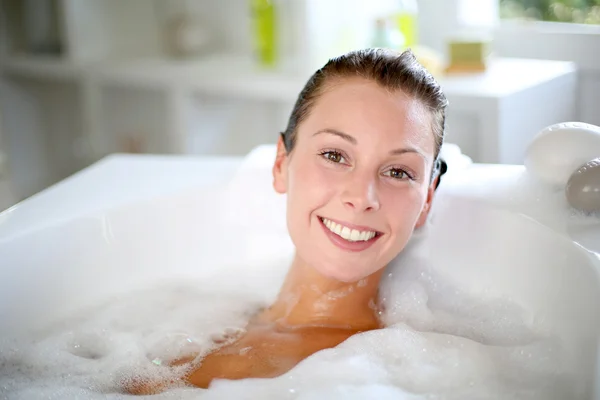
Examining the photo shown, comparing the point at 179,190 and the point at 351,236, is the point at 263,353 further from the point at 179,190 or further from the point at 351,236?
the point at 179,190

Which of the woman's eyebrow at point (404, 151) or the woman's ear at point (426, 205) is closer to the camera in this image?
the woman's eyebrow at point (404, 151)

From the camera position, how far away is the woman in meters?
1.30

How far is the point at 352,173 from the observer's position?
1.31 meters

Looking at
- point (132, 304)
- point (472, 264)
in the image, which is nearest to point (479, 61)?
point (472, 264)

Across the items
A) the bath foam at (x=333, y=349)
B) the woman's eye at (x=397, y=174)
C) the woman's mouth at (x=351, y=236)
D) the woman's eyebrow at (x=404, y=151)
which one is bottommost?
the bath foam at (x=333, y=349)

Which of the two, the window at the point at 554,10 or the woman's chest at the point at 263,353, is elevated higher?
the window at the point at 554,10

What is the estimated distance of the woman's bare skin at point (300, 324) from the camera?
1387 millimetres

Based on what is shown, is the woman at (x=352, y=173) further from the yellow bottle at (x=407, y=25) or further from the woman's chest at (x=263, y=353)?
the yellow bottle at (x=407, y=25)

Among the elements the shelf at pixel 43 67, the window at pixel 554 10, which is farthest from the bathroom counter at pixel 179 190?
the shelf at pixel 43 67

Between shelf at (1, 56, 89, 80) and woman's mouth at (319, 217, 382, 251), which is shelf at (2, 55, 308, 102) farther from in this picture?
woman's mouth at (319, 217, 382, 251)

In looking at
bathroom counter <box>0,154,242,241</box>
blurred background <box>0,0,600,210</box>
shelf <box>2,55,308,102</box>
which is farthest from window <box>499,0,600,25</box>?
bathroom counter <box>0,154,242,241</box>

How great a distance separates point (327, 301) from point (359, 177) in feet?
0.88

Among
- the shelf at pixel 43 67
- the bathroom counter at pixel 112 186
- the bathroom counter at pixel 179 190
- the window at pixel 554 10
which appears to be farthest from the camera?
the shelf at pixel 43 67

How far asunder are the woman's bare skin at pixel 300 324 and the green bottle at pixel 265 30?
140cm
